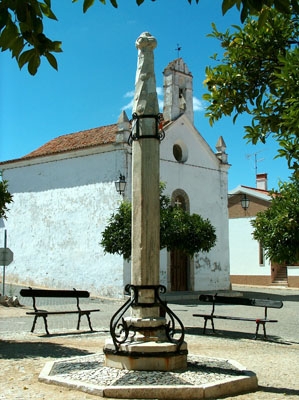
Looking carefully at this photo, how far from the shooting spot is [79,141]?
24.8m

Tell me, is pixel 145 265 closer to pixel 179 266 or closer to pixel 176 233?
pixel 176 233

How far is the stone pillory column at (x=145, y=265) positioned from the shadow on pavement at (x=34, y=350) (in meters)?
1.74

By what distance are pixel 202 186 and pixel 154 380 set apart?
20.6 meters

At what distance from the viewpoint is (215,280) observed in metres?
25.3

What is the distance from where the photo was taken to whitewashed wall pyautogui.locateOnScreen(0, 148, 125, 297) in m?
21.7

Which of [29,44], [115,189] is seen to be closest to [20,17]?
[29,44]

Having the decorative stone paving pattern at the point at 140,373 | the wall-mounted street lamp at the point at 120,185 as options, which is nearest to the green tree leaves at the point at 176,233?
the wall-mounted street lamp at the point at 120,185

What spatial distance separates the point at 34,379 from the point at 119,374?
1.08 metres

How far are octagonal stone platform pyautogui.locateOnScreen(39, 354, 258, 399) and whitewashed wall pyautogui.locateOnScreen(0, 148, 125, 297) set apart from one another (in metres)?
13.8

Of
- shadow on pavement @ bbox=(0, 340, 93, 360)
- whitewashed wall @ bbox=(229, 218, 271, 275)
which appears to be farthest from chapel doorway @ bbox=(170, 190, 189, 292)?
shadow on pavement @ bbox=(0, 340, 93, 360)

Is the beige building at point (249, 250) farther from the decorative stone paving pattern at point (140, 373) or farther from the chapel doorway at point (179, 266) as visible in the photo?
the decorative stone paving pattern at point (140, 373)

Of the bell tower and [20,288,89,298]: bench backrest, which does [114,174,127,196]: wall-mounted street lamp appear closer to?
the bell tower

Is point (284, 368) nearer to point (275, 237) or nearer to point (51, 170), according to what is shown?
point (275, 237)

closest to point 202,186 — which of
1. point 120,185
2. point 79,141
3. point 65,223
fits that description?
point 79,141
